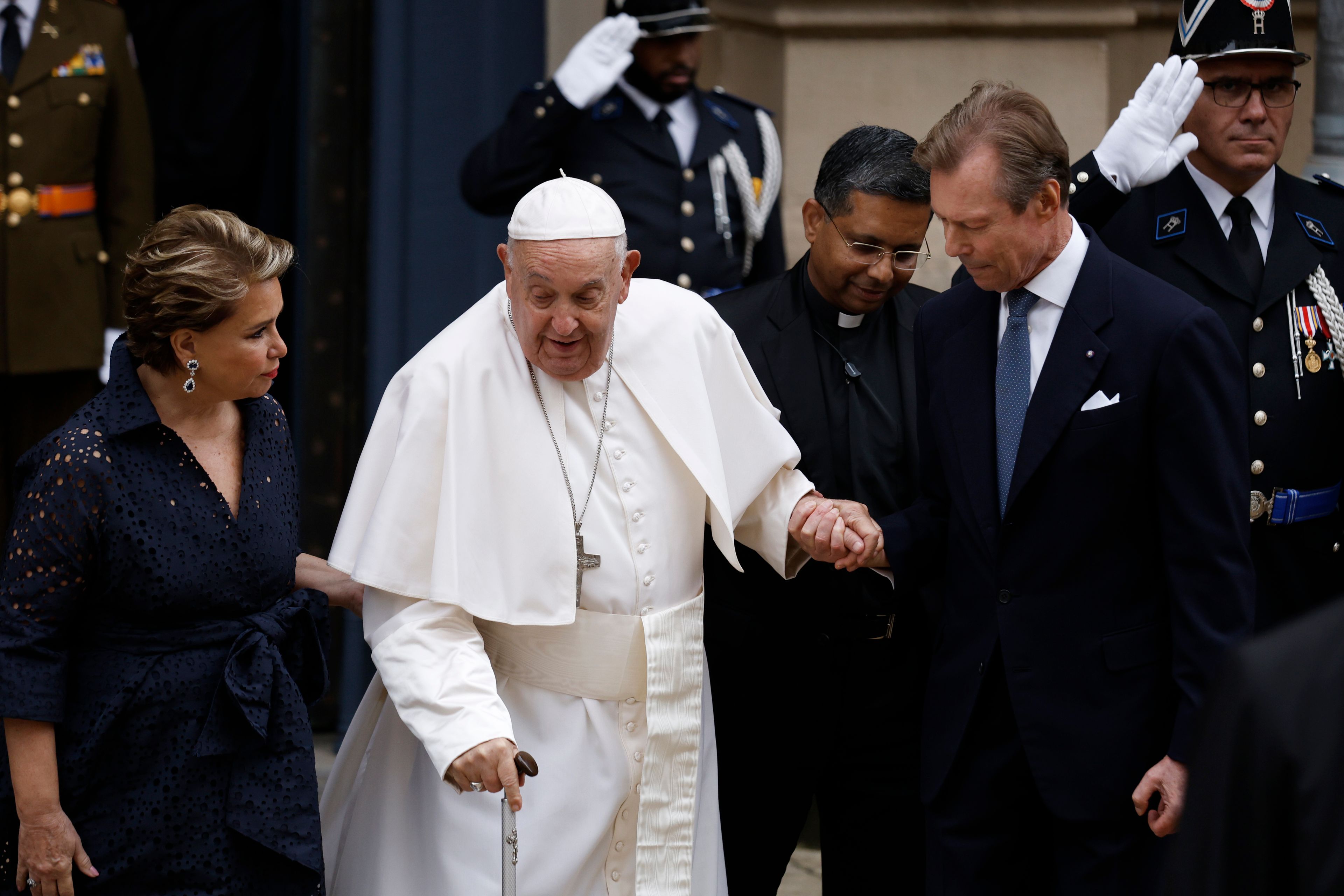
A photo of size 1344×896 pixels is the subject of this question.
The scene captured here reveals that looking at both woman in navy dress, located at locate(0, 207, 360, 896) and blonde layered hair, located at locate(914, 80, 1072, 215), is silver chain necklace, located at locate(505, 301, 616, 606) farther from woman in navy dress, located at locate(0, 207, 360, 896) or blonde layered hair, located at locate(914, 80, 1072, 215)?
blonde layered hair, located at locate(914, 80, 1072, 215)

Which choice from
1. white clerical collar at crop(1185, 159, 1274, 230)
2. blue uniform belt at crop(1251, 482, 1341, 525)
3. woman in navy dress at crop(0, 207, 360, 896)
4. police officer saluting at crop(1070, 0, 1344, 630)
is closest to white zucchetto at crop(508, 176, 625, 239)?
woman in navy dress at crop(0, 207, 360, 896)

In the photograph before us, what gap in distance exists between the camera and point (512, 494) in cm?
296

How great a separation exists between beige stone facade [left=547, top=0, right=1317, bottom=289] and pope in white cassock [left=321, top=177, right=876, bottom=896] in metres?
2.26

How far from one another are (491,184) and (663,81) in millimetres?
557

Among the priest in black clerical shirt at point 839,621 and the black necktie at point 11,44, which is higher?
the black necktie at point 11,44

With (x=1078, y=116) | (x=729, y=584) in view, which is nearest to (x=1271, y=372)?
(x=729, y=584)

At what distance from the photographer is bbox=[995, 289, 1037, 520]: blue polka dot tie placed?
2.86 metres

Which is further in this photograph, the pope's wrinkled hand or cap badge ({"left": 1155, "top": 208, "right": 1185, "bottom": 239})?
cap badge ({"left": 1155, "top": 208, "right": 1185, "bottom": 239})

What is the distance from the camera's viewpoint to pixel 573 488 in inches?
119

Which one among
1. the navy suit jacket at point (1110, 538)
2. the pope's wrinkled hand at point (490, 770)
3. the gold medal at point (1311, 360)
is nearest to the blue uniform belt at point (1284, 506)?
the gold medal at point (1311, 360)

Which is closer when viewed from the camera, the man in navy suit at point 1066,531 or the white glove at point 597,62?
the man in navy suit at point 1066,531

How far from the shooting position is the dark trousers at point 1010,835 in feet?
9.16

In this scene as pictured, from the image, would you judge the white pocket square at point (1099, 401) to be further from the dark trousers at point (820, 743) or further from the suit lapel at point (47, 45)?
the suit lapel at point (47, 45)

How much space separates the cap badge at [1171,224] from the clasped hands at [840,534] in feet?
3.11
